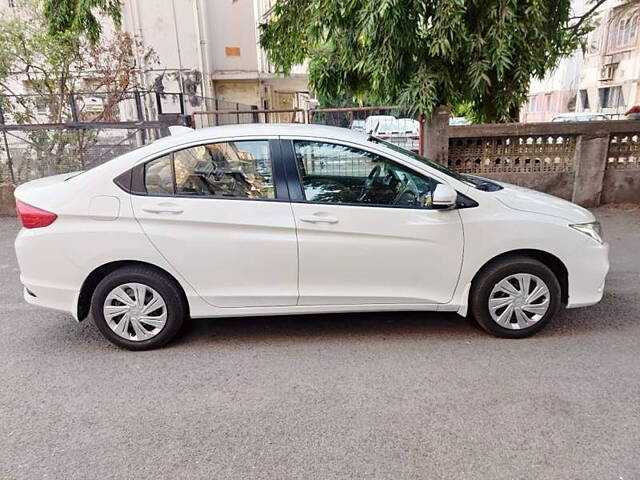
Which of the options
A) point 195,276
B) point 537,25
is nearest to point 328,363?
point 195,276

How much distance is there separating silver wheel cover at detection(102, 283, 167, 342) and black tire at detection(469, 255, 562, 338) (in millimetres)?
2451

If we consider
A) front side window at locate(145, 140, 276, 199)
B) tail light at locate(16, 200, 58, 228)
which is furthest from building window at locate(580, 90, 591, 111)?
tail light at locate(16, 200, 58, 228)

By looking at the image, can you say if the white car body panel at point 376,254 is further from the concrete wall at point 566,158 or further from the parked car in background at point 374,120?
the parked car in background at point 374,120

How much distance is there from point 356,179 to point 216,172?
3.57ft

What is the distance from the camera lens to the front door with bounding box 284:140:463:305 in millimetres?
3328

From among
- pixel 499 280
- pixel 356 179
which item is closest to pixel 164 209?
pixel 356 179

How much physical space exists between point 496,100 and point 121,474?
6.95m

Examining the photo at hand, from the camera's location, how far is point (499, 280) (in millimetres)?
3447

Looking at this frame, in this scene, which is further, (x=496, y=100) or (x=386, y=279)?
(x=496, y=100)

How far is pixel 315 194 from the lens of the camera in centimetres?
339

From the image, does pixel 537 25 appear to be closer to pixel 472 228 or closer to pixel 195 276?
pixel 472 228

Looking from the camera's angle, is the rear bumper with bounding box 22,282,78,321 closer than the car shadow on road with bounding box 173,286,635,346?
Yes

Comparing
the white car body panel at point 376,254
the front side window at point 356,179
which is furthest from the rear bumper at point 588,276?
the front side window at point 356,179

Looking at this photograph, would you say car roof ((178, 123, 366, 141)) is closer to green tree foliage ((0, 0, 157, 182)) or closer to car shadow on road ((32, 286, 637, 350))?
car shadow on road ((32, 286, 637, 350))
